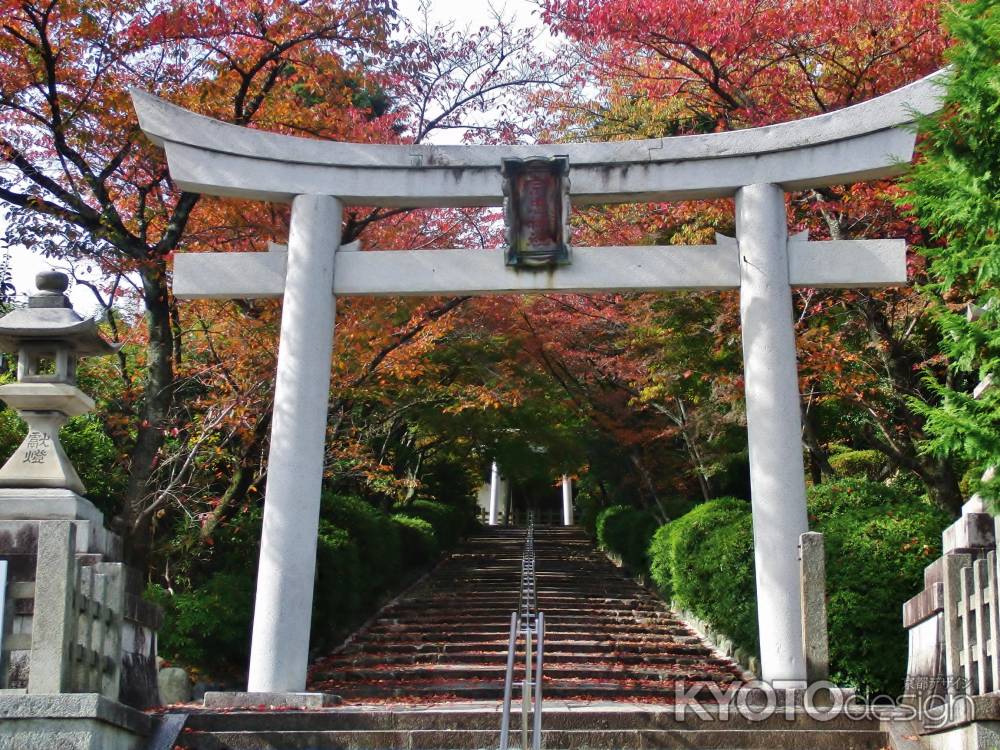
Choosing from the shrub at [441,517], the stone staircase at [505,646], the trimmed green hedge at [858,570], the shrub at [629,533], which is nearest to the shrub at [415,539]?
the stone staircase at [505,646]

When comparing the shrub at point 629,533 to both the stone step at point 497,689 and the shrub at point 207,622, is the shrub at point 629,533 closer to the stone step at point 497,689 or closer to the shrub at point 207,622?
the stone step at point 497,689

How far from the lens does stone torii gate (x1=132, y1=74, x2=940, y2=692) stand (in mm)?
9969

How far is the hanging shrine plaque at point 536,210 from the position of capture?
10.5 metres

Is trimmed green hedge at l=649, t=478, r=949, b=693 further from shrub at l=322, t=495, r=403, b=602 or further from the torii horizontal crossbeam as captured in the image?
shrub at l=322, t=495, r=403, b=602

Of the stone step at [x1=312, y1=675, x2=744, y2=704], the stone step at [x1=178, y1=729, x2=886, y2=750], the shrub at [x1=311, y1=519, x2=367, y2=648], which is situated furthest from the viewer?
the shrub at [x1=311, y1=519, x2=367, y2=648]

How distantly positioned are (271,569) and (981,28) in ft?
22.7

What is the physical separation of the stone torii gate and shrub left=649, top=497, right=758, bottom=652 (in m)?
3.11

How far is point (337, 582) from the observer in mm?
14508

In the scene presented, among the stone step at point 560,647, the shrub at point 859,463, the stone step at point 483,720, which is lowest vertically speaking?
the stone step at point 483,720

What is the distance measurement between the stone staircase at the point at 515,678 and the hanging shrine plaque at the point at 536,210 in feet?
13.2

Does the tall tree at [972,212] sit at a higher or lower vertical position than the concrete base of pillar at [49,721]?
higher

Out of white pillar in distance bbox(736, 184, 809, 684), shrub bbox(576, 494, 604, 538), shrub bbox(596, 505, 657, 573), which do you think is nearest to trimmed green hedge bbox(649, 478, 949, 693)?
white pillar in distance bbox(736, 184, 809, 684)

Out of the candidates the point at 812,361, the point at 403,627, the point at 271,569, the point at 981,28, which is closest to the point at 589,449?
the point at 403,627

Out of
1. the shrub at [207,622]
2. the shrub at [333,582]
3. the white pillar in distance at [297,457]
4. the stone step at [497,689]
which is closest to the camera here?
the white pillar in distance at [297,457]
